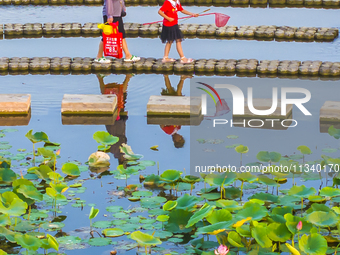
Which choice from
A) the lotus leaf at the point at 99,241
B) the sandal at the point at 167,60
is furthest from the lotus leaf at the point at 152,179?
the sandal at the point at 167,60

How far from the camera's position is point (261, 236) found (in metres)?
4.77

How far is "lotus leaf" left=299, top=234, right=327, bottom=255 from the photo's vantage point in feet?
14.8

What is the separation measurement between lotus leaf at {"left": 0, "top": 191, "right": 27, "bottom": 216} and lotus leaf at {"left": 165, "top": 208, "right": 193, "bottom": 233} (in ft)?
4.45

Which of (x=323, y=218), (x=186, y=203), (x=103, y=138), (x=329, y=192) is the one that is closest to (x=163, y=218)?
(x=186, y=203)

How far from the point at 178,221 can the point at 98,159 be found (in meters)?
1.91

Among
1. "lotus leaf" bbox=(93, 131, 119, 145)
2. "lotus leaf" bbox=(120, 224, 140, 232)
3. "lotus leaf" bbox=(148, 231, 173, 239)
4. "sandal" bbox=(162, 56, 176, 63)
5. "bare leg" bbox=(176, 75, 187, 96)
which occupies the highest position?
"sandal" bbox=(162, 56, 176, 63)

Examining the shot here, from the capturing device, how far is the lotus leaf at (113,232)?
5.21 meters

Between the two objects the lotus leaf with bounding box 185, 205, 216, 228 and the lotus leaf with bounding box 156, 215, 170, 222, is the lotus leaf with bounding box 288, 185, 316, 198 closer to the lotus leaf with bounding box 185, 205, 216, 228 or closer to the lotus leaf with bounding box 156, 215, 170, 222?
the lotus leaf with bounding box 185, 205, 216, 228

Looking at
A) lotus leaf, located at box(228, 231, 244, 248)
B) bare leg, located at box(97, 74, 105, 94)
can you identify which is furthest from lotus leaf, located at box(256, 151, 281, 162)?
bare leg, located at box(97, 74, 105, 94)

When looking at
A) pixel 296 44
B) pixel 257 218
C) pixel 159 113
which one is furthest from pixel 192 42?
pixel 257 218

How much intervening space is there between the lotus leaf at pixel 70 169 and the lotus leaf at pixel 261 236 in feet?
7.99

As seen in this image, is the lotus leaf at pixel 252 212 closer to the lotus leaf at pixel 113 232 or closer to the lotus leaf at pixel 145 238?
the lotus leaf at pixel 145 238

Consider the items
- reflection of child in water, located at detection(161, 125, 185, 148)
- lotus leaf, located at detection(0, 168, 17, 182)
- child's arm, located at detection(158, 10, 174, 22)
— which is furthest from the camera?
child's arm, located at detection(158, 10, 174, 22)

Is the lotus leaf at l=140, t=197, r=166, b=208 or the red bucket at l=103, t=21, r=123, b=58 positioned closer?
the lotus leaf at l=140, t=197, r=166, b=208
